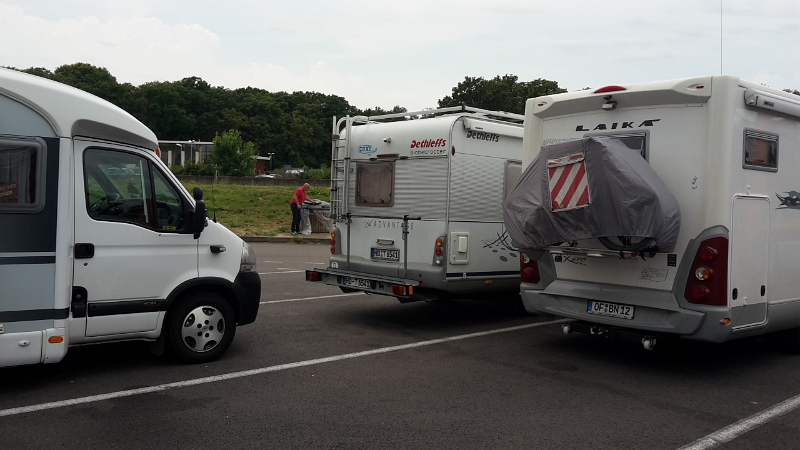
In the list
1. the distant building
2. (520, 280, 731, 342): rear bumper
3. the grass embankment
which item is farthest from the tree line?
(520, 280, 731, 342): rear bumper

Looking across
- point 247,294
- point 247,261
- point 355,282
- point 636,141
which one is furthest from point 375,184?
point 636,141

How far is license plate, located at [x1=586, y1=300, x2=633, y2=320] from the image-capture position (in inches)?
272

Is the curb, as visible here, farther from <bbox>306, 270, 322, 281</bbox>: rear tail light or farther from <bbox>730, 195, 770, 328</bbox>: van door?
<bbox>730, 195, 770, 328</bbox>: van door

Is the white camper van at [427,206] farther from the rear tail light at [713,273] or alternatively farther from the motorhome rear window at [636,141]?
the rear tail light at [713,273]

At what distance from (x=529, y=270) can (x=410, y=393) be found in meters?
2.51

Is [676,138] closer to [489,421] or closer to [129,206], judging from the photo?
[489,421]

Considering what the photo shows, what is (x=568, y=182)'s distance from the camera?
22.1 feet

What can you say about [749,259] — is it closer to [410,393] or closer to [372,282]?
[410,393]

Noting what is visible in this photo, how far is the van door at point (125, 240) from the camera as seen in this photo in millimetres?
6008

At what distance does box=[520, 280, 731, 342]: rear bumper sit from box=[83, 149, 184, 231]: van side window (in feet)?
13.0

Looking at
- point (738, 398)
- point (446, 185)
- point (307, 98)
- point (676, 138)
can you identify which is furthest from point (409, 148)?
point (307, 98)

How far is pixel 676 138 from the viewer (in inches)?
263

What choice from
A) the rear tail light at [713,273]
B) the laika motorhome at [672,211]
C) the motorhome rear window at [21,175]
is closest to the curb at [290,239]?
the laika motorhome at [672,211]

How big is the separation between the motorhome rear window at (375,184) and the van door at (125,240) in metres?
3.33
